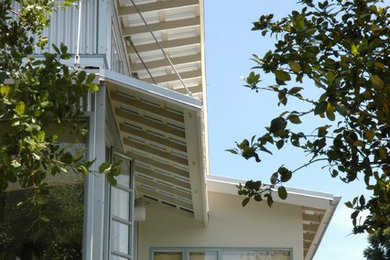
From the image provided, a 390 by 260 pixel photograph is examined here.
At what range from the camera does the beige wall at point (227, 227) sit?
12805mm

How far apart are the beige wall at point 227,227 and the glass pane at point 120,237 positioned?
3518 mm

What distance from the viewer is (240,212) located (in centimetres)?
1298

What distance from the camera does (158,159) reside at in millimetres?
10242

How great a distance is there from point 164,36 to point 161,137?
4001 millimetres

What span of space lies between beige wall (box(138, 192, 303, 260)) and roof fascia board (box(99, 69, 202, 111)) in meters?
5.42

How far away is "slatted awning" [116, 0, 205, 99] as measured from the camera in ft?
38.2

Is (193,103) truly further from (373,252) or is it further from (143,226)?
(373,252)

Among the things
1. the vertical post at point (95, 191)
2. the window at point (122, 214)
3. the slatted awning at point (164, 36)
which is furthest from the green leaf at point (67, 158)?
the slatted awning at point (164, 36)

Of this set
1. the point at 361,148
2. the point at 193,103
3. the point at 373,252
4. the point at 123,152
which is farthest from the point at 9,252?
the point at 373,252

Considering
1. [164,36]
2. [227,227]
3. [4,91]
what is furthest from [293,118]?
[164,36]

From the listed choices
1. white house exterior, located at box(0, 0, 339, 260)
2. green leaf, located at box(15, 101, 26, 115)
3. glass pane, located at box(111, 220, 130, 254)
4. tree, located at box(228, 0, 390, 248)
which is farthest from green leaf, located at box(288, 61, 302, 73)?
glass pane, located at box(111, 220, 130, 254)

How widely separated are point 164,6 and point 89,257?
5.55 meters

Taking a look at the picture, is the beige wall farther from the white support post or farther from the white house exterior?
the white support post

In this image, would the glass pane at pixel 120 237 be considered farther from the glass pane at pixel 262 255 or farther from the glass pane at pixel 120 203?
the glass pane at pixel 262 255
